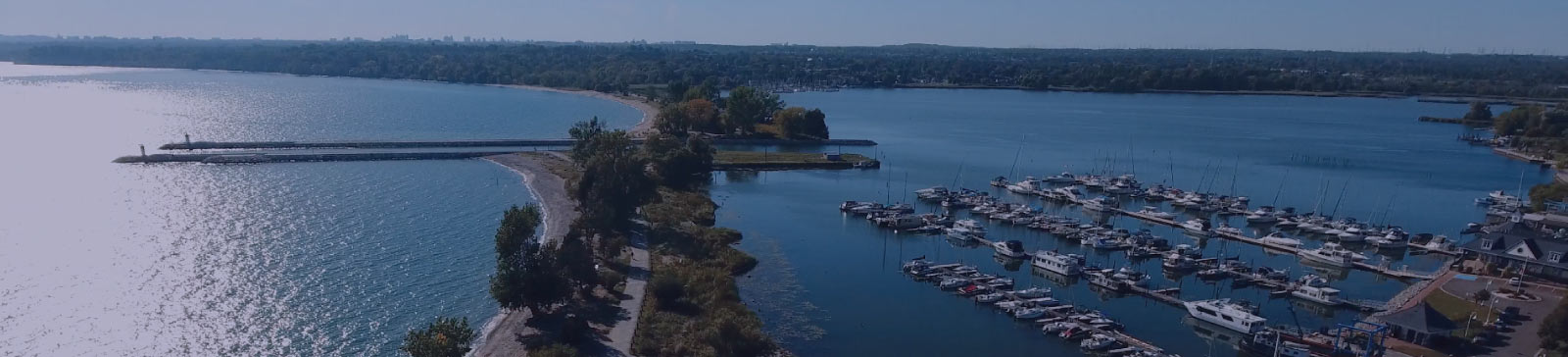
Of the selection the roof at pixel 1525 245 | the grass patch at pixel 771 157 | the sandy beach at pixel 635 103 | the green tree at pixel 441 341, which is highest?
the roof at pixel 1525 245

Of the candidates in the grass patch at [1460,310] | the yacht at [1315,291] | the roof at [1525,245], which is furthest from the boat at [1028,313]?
the roof at [1525,245]

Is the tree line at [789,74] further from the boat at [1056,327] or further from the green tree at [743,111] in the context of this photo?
the boat at [1056,327]

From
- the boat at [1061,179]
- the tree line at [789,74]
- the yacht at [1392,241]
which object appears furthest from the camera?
the tree line at [789,74]

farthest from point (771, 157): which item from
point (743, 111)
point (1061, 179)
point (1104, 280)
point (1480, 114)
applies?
point (1480, 114)

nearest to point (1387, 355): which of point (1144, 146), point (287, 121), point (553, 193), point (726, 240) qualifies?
point (726, 240)

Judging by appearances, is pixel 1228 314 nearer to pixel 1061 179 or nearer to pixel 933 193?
pixel 933 193

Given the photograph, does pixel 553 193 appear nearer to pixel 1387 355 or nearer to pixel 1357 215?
pixel 1387 355
